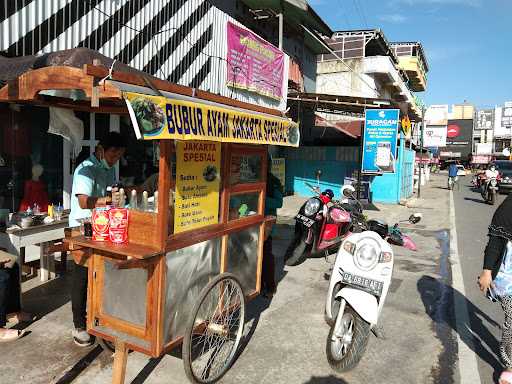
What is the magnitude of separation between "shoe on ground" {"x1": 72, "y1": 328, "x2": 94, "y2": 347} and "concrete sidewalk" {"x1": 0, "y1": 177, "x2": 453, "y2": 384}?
0.06 meters

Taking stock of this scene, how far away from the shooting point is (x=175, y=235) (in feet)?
9.68

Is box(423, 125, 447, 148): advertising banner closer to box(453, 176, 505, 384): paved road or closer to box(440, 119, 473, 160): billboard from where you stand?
box(440, 119, 473, 160): billboard

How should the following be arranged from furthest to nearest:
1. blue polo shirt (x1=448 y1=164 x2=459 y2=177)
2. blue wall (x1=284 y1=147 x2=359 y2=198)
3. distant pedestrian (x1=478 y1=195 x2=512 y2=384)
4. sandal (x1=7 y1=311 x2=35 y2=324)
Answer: blue polo shirt (x1=448 y1=164 x2=459 y2=177)
blue wall (x1=284 y1=147 x2=359 y2=198)
sandal (x1=7 y1=311 x2=35 y2=324)
distant pedestrian (x1=478 y1=195 x2=512 y2=384)

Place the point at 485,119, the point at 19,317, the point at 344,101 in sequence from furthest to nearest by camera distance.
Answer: the point at 485,119, the point at 344,101, the point at 19,317

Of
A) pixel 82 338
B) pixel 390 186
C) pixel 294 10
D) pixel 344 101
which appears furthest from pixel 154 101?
pixel 390 186

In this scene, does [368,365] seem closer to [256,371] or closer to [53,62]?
[256,371]

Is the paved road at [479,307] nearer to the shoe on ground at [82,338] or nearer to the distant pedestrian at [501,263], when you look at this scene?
the distant pedestrian at [501,263]

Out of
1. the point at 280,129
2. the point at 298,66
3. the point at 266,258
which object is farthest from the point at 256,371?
the point at 298,66

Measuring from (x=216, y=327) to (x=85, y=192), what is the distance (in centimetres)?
161

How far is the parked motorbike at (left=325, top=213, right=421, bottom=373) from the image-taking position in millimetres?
3494

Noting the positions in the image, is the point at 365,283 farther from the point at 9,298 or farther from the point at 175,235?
the point at 9,298

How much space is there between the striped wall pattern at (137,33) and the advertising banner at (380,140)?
441cm

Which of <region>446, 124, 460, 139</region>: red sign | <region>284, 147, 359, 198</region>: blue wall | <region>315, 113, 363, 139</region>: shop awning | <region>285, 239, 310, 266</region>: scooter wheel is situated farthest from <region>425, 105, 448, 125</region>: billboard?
<region>285, 239, 310, 266</region>: scooter wheel

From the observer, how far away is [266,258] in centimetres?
520
